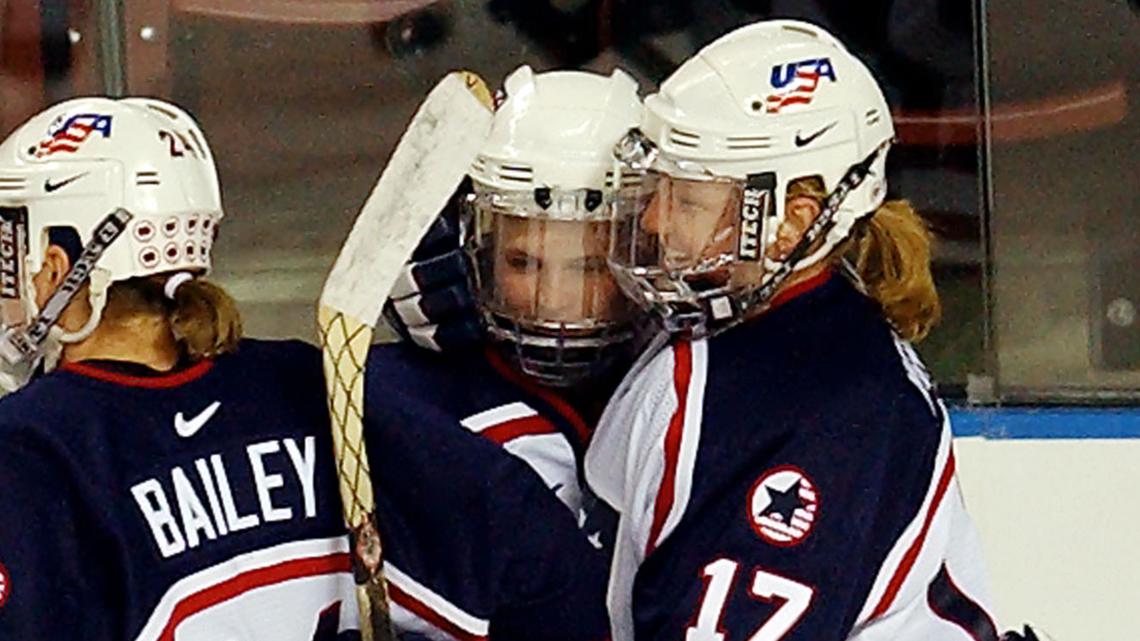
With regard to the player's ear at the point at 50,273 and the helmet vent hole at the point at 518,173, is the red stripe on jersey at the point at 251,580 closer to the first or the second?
the player's ear at the point at 50,273

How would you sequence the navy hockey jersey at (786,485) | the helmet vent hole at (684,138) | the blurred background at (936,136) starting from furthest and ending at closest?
the blurred background at (936,136)
the helmet vent hole at (684,138)
the navy hockey jersey at (786,485)

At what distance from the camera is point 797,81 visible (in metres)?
1.86

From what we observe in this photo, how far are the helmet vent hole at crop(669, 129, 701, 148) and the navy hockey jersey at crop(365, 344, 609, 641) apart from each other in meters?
0.30

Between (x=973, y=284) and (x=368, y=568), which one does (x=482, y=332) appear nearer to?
(x=368, y=568)

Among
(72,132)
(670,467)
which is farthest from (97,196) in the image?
(670,467)

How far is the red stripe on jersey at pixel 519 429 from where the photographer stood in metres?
2.00

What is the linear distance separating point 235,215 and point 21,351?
1427mm

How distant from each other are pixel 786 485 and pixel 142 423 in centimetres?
52

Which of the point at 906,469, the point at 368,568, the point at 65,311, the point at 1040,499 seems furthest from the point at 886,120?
the point at 1040,499

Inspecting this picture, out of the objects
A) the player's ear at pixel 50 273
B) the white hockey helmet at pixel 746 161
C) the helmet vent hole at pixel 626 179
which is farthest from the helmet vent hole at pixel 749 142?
the player's ear at pixel 50 273

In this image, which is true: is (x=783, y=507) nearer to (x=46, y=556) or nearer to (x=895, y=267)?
(x=895, y=267)

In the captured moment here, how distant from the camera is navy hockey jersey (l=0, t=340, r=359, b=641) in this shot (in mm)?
1650

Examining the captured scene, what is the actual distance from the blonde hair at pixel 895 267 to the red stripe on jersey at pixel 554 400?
300 millimetres

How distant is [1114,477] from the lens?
2.87 meters
